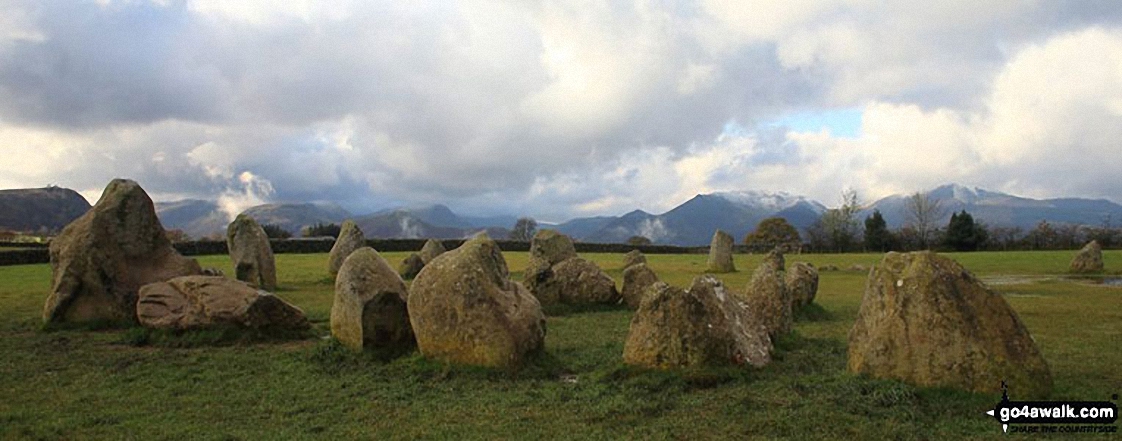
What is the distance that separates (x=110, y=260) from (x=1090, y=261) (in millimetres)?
42795

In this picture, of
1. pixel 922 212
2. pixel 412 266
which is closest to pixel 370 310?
pixel 412 266

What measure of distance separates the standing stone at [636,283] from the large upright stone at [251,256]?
14.5m

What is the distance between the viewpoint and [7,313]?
66.6 feet

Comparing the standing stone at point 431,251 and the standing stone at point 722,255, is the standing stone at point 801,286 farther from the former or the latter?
the standing stone at point 722,255

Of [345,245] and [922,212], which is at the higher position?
[922,212]

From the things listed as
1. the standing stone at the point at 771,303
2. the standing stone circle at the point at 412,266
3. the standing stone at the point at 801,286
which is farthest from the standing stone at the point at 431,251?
the standing stone at the point at 771,303

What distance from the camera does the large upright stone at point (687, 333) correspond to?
10.9 meters

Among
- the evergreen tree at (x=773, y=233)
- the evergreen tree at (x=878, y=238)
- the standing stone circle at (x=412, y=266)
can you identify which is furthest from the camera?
the evergreen tree at (x=773, y=233)

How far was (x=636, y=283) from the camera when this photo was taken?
21766mm

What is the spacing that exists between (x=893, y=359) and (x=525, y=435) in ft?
16.6

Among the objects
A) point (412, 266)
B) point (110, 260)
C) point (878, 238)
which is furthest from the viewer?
point (878, 238)

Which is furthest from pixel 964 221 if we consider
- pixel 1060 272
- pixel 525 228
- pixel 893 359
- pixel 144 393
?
pixel 144 393

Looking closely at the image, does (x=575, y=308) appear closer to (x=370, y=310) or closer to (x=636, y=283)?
(x=636, y=283)

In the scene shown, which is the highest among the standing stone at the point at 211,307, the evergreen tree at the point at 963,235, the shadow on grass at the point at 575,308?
the evergreen tree at the point at 963,235
